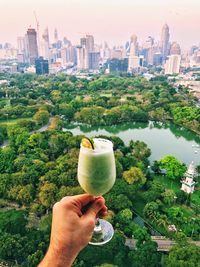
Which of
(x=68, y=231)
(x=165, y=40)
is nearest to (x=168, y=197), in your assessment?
(x=68, y=231)

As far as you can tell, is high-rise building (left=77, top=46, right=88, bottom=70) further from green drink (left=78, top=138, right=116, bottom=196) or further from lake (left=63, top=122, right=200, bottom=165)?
green drink (left=78, top=138, right=116, bottom=196)

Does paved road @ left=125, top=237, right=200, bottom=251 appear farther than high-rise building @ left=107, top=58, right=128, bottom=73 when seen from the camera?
No

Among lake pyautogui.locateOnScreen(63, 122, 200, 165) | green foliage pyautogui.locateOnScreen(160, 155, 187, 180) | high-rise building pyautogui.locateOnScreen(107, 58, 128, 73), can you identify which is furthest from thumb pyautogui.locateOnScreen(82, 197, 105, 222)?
high-rise building pyautogui.locateOnScreen(107, 58, 128, 73)

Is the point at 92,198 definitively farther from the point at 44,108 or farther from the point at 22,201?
→ the point at 44,108

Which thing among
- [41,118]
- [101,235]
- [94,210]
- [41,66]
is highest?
[94,210]

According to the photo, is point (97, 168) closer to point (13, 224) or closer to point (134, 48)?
point (13, 224)

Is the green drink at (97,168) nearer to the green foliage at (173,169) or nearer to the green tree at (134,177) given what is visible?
the green tree at (134,177)

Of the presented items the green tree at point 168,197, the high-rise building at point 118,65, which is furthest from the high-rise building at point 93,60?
the green tree at point 168,197
